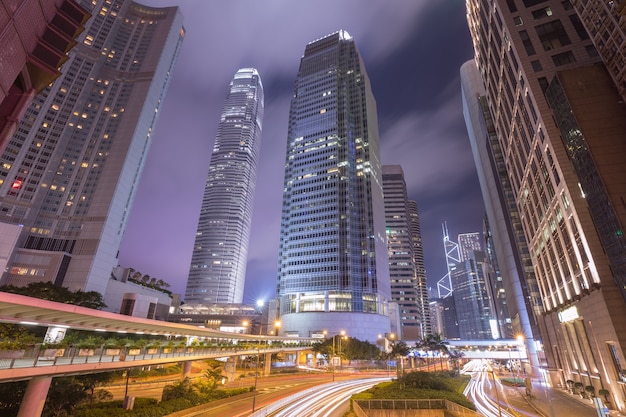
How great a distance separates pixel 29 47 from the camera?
22.9 meters

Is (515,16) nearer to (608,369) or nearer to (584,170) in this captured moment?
(584,170)

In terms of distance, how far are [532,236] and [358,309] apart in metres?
76.7

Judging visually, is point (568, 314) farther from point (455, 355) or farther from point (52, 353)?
point (455, 355)

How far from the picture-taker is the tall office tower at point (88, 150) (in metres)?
109

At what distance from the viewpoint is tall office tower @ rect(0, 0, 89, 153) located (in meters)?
18.9

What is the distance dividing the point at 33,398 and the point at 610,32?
78479 mm

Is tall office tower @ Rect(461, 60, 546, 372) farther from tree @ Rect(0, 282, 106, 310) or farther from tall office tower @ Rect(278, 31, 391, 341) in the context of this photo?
tree @ Rect(0, 282, 106, 310)

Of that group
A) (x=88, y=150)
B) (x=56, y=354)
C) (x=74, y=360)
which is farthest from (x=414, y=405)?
(x=88, y=150)

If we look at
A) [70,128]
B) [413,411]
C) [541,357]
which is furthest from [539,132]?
[70,128]

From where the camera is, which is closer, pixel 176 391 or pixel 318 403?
pixel 176 391

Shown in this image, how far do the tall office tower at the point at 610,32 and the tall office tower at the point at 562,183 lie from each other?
241 centimetres

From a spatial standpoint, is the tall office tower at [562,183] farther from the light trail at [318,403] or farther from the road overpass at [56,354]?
the road overpass at [56,354]

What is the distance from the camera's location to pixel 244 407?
38656mm

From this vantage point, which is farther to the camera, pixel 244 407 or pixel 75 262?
pixel 75 262
